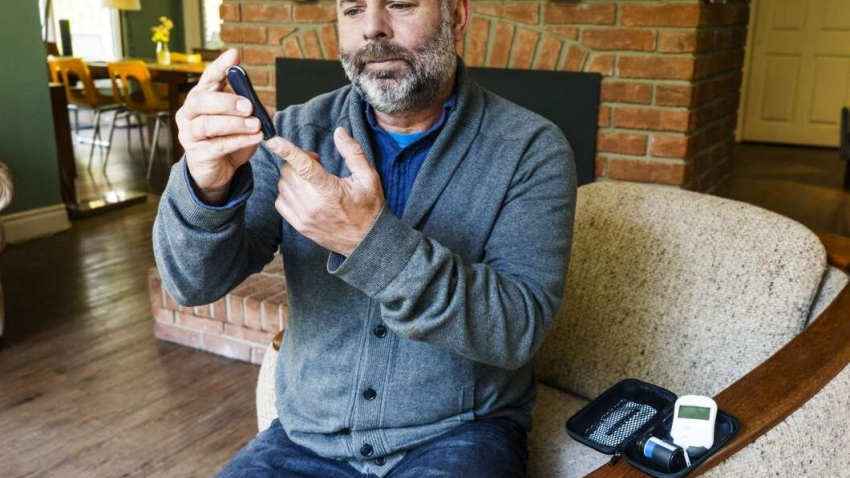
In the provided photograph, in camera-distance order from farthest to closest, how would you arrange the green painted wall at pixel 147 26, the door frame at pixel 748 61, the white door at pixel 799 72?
the green painted wall at pixel 147 26 < the door frame at pixel 748 61 < the white door at pixel 799 72

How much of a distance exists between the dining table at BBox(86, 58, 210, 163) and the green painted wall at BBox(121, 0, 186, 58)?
2.89m

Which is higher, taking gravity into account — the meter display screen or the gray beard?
the gray beard

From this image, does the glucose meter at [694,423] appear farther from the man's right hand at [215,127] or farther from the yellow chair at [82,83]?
the yellow chair at [82,83]

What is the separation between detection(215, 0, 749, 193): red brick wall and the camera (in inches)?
104

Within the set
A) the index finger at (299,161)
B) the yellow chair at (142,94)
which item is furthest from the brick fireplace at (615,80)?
the yellow chair at (142,94)

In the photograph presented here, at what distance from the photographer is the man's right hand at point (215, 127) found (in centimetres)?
92

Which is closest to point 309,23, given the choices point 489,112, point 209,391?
point 209,391

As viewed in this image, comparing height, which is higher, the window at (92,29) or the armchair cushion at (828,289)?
the window at (92,29)

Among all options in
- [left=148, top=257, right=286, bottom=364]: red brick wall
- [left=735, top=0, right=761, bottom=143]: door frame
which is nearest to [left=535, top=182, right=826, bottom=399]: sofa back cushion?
[left=148, top=257, right=286, bottom=364]: red brick wall

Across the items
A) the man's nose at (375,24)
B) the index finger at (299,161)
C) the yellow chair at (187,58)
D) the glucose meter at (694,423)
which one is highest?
the man's nose at (375,24)

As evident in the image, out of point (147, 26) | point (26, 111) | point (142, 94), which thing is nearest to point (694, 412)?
point (26, 111)

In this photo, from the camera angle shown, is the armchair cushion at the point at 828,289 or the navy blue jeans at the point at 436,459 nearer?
the navy blue jeans at the point at 436,459

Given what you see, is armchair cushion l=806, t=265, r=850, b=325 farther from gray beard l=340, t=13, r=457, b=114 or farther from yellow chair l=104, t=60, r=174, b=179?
yellow chair l=104, t=60, r=174, b=179

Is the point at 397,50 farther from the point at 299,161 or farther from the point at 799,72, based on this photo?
the point at 799,72
